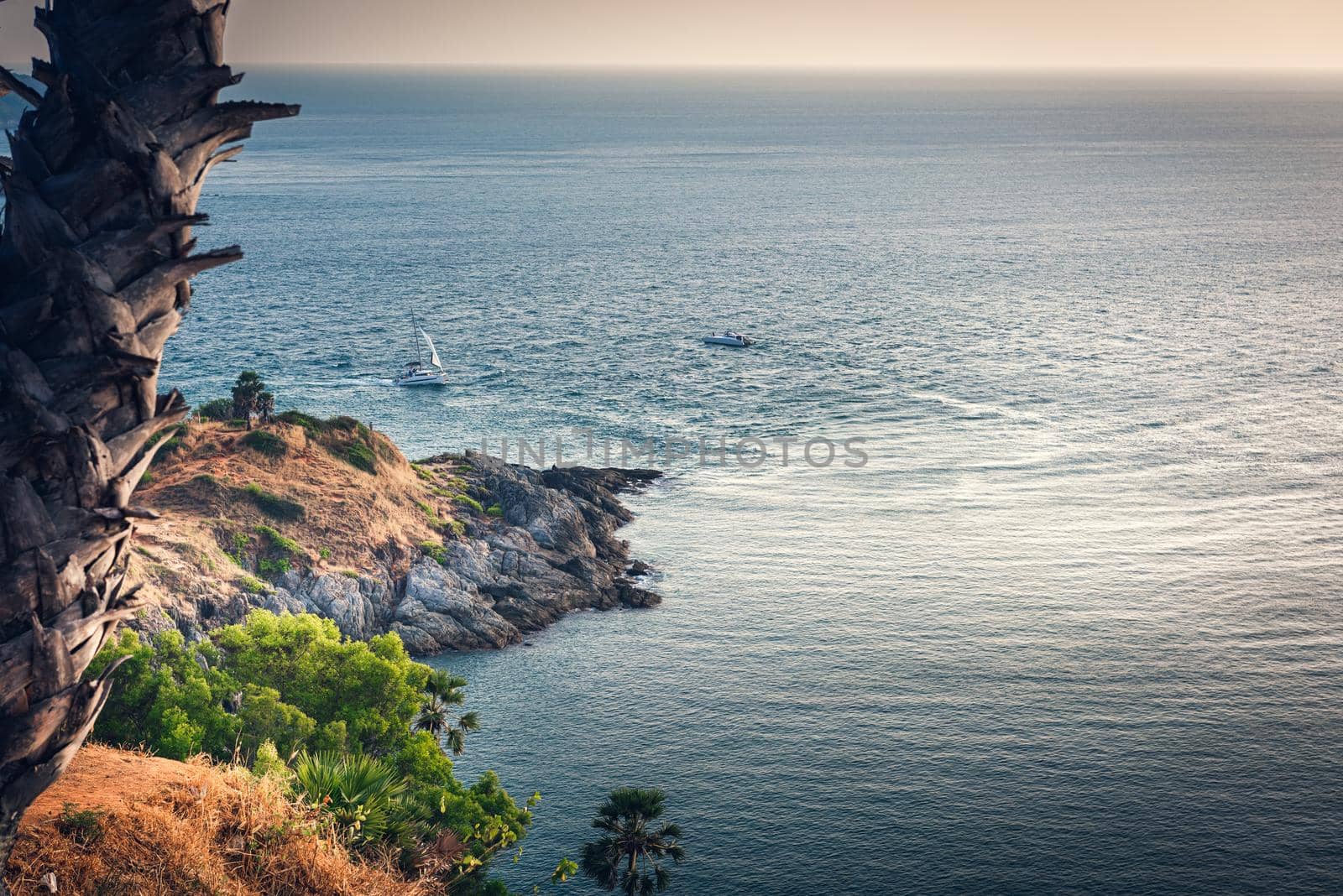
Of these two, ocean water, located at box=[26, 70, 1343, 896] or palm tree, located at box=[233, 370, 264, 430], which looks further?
palm tree, located at box=[233, 370, 264, 430]

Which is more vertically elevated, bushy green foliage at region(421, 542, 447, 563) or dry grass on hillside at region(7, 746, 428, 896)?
dry grass on hillside at region(7, 746, 428, 896)

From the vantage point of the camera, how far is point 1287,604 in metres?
81.2

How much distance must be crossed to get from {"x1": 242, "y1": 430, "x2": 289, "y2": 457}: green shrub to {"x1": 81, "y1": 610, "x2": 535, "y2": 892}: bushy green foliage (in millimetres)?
28220

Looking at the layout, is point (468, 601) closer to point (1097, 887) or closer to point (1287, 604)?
point (1097, 887)

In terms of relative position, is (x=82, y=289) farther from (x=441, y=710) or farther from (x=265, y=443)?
(x=265, y=443)

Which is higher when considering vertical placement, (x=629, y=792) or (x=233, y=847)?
(x=233, y=847)

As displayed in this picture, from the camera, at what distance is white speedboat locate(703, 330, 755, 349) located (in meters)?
147

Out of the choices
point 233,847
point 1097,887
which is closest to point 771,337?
point 1097,887

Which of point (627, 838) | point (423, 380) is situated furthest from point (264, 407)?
point (627, 838)

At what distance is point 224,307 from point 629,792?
145 metres

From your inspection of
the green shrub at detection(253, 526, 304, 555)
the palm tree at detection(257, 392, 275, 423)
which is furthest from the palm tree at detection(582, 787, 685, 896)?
the palm tree at detection(257, 392, 275, 423)

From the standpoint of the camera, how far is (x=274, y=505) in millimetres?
79688

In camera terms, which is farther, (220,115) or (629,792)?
(629,792)

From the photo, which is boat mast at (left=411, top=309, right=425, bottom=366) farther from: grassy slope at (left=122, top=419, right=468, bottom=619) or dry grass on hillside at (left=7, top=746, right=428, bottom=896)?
dry grass on hillside at (left=7, top=746, right=428, bottom=896)
